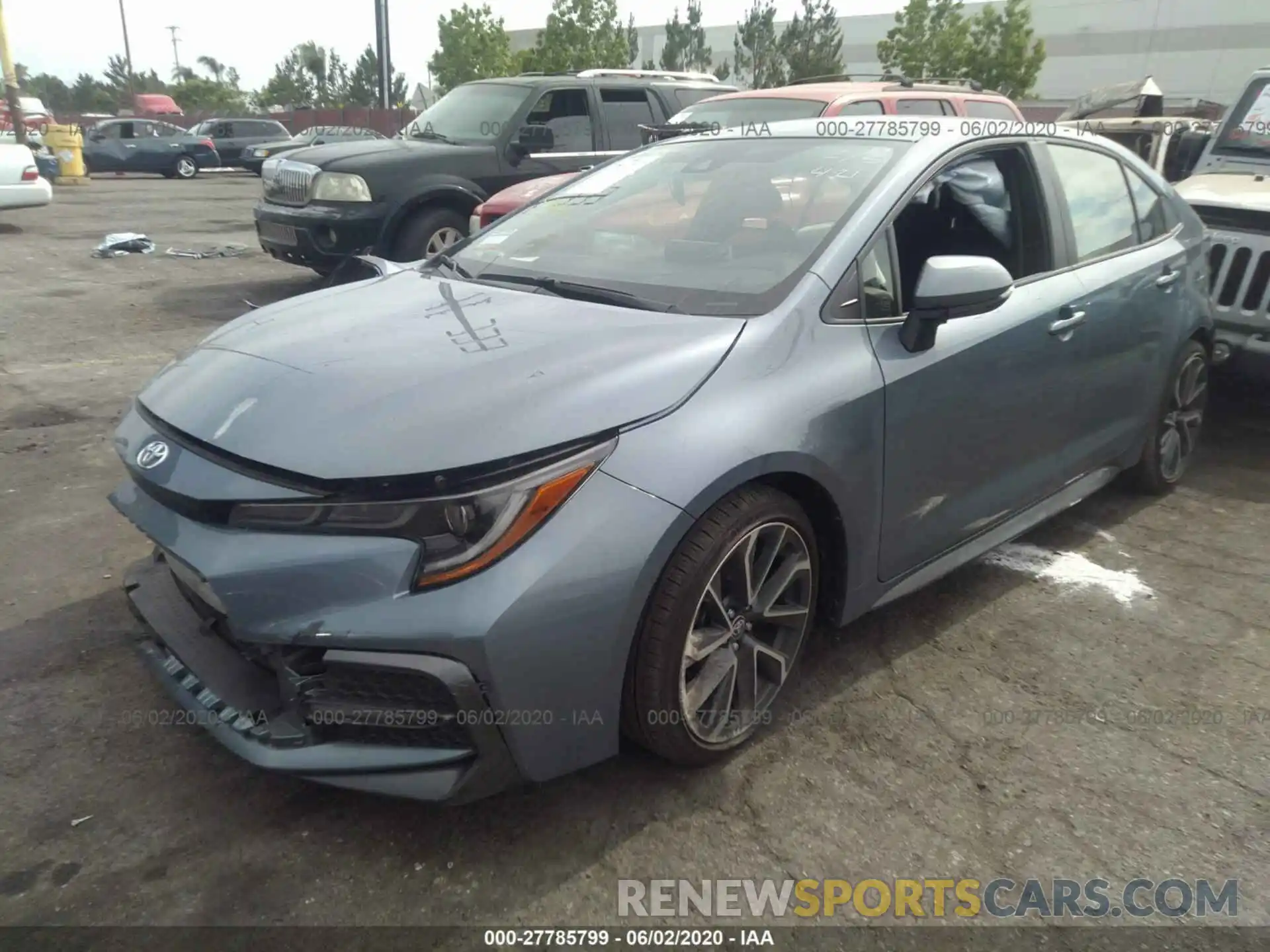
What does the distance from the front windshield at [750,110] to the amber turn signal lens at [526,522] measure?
5672 millimetres

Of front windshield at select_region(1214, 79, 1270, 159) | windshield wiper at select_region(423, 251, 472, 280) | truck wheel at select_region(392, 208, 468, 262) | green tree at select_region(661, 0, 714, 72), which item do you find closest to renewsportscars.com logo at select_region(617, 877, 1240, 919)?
windshield wiper at select_region(423, 251, 472, 280)

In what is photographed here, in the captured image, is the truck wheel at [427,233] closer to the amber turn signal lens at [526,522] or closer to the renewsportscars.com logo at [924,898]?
the amber turn signal lens at [526,522]

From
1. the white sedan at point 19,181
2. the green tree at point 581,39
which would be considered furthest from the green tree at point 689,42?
the white sedan at point 19,181

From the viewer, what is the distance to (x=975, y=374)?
2.97 metres

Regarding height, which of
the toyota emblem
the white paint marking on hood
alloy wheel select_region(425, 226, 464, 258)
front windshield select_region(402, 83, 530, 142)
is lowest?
alloy wheel select_region(425, 226, 464, 258)

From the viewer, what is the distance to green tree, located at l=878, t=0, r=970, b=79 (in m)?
38.8

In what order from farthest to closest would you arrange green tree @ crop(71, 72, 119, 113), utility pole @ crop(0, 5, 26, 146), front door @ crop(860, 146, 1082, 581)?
green tree @ crop(71, 72, 119, 113), utility pole @ crop(0, 5, 26, 146), front door @ crop(860, 146, 1082, 581)

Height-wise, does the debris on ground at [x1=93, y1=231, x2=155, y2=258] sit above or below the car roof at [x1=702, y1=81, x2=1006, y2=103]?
below

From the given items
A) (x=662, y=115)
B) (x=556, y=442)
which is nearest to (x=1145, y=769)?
(x=556, y=442)

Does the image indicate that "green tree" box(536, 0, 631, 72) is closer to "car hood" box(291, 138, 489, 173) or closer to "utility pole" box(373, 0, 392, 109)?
"utility pole" box(373, 0, 392, 109)

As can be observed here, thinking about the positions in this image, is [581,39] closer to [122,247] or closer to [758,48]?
[758,48]

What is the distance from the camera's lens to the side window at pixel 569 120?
8789 millimetres

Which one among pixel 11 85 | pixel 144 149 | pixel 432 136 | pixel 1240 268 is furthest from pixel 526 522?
pixel 144 149

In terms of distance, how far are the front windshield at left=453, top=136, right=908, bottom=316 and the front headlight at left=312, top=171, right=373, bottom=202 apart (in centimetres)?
466
